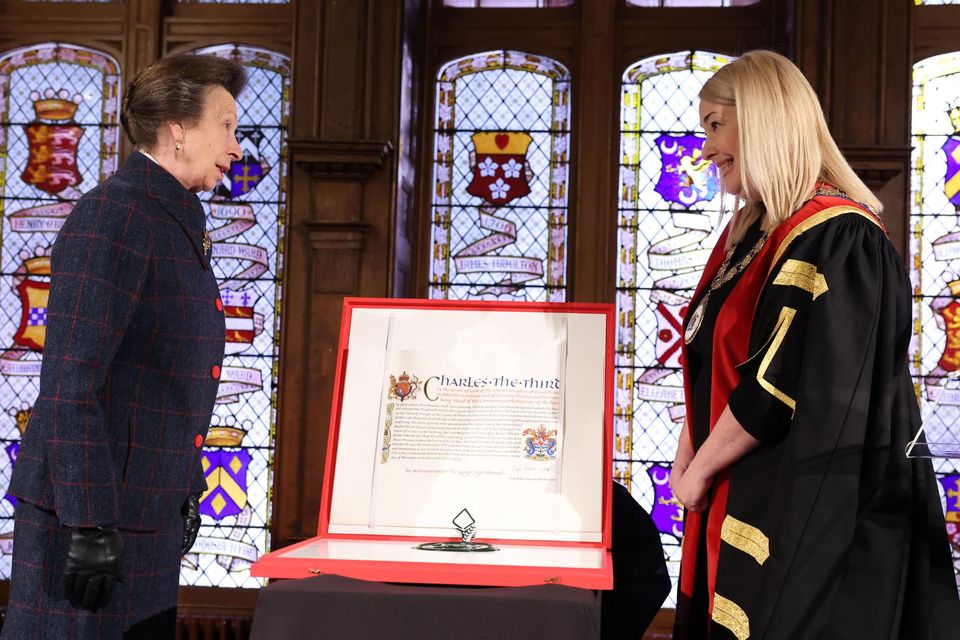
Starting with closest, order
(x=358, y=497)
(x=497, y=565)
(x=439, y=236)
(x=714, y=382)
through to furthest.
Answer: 1. (x=497, y=565)
2. (x=714, y=382)
3. (x=358, y=497)
4. (x=439, y=236)

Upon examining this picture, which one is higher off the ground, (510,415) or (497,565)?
(510,415)

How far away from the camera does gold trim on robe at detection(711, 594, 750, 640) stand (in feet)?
5.90

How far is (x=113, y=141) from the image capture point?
4605mm

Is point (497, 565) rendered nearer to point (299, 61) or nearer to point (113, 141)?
point (299, 61)

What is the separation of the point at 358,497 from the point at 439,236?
8.37ft

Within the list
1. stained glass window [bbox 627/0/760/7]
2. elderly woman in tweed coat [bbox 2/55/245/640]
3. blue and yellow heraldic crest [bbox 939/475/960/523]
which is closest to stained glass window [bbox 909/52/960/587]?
blue and yellow heraldic crest [bbox 939/475/960/523]

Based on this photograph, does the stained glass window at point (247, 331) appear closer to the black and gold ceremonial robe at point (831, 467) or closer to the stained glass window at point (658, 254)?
the stained glass window at point (658, 254)

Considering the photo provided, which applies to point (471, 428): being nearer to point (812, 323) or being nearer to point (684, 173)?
point (812, 323)

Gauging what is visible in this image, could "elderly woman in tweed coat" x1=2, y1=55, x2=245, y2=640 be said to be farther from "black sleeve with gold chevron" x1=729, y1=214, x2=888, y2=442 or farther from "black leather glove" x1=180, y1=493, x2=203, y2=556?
"black sleeve with gold chevron" x1=729, y1=214, x2=888, y2=442

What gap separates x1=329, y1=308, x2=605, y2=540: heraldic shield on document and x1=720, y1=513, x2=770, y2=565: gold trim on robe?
0.27 metres

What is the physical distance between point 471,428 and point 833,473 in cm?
72

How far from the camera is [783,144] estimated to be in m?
1.97

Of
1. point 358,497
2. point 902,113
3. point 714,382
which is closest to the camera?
point 714,382

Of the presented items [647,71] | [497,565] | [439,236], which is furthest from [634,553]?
[647,71]
